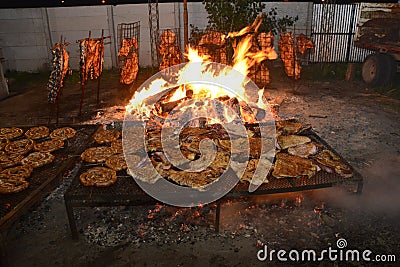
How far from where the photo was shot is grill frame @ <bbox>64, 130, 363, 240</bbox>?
3920mm

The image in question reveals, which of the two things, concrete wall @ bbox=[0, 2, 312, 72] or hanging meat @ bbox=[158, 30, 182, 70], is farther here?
concrete wall @ bbox=[0, 2, 312, 72]

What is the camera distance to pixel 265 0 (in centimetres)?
1503

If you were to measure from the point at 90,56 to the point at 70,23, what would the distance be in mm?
8443

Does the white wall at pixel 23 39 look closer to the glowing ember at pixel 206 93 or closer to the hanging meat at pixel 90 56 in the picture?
the hanging meat at pixel 90 56

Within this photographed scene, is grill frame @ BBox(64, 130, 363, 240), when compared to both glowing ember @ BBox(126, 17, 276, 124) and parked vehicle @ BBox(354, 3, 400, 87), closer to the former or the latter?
glowing ember @ BBox(126, 17, 276, 124)

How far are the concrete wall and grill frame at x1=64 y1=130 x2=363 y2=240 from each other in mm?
12516

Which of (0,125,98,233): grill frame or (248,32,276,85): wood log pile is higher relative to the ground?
(248,32,276,85): wood log pile

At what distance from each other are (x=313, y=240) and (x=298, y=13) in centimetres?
1353

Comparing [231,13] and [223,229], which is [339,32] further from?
[223,229]

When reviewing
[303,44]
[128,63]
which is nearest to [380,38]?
[303,44]

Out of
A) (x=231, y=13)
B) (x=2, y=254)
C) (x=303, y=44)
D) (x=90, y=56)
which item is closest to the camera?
(x=2, y=254)

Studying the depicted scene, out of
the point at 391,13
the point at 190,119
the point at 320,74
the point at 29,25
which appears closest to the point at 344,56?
the point at 320,74

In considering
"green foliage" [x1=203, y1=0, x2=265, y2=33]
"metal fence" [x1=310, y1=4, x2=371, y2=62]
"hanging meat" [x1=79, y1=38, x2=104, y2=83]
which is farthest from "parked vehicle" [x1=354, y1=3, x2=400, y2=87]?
"hanging meat" [x1=79, y1=38, x2=104, y2=83]

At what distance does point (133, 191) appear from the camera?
4.02 metres
